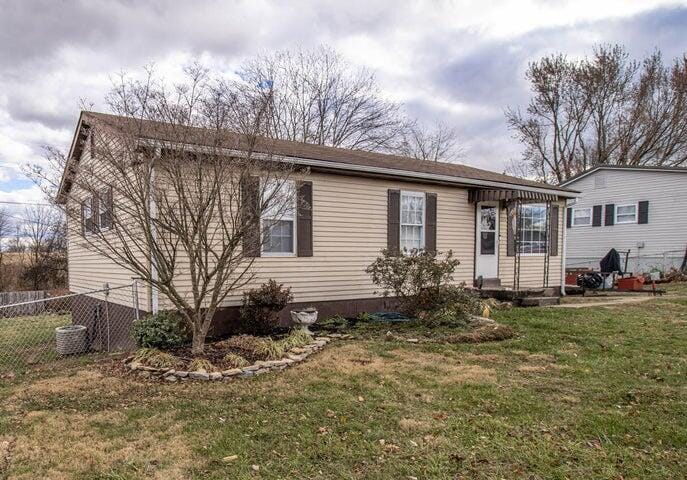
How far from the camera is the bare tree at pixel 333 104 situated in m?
23.2

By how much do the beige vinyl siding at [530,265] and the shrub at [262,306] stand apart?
251 inches

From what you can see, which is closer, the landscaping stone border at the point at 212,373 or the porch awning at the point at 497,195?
the landscaping stone border at the point at 212,373

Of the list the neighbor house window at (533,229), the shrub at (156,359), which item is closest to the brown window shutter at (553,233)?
the neighbor house window at (533,229)

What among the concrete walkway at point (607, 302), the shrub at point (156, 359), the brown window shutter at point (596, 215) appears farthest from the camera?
the brown window shutter at point (596, 215)

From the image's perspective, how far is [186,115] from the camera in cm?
575

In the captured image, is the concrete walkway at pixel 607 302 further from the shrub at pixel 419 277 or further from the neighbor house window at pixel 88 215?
the neighbor house window at pixel 88 215

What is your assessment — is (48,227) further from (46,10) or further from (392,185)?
(392,185)

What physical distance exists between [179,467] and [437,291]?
571 cm

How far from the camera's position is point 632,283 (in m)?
13.9

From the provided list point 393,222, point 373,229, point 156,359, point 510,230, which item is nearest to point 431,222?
point 393,222

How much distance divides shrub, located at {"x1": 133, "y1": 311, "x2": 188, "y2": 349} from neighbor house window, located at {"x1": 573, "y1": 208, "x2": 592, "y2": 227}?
19591 millimetres

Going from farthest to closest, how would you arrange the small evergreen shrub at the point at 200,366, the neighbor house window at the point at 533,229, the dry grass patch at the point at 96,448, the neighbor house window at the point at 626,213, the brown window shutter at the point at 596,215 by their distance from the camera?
the brown window shutter at the point at 596,215 < the neighbor house window at the point at 626,213 < the neighbor house window at the point at 533,229 < the small evergreen shrub at the point at 200,366 < the dry grass patch at the point at 96,448

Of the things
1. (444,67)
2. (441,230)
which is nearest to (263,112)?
(441,230)

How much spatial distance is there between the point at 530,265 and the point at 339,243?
19.7ft
